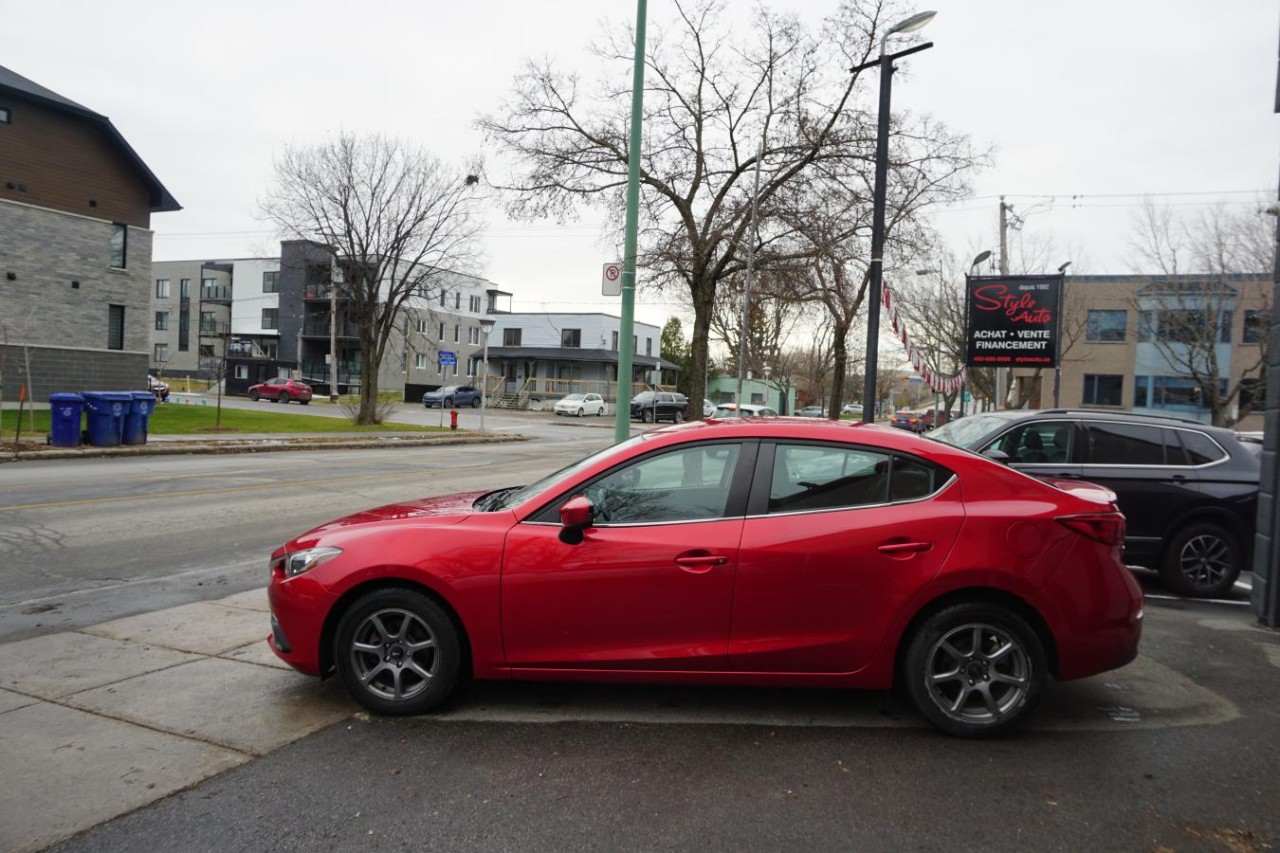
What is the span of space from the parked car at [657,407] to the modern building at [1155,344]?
63.6ft

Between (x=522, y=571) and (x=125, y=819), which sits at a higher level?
(x=522, y=571)

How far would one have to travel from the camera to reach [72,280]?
31.5 m

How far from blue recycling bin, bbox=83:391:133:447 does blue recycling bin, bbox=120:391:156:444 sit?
17 centimetres

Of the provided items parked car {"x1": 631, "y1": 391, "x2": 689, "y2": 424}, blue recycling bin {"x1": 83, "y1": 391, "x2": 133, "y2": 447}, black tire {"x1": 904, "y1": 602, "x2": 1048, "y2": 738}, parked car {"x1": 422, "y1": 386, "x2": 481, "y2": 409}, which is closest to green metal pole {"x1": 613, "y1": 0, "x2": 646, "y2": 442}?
black tire {"x1": 904, "y1": 602, "x2": 1048, "y2": 738}

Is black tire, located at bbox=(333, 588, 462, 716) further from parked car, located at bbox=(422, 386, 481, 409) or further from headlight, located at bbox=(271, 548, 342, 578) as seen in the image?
parked car, located at bbox=(422, 386, 481, 409)

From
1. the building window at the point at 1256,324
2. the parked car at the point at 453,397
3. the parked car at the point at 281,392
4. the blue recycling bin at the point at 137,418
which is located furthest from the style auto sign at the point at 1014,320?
the parked car at the point at 281,392

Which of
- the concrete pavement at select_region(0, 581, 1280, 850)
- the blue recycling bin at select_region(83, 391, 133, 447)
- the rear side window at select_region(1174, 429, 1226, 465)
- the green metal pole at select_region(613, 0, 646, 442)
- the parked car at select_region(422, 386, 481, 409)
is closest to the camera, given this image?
the concrete pavement at select_region(0, 581, 1280, 850)

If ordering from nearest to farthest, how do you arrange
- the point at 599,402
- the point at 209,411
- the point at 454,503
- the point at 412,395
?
the point at 454,503, the point at 209,411, the point at 599,402, the point at 412,395

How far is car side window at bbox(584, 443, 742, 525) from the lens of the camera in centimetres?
426

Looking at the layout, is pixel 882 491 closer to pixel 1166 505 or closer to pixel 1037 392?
pixel 1166 505

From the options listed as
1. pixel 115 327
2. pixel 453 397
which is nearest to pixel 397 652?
pixel 115 327

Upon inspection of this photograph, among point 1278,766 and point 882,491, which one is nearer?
point 1278,766


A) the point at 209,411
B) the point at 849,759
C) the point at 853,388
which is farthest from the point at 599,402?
the point at 849,759

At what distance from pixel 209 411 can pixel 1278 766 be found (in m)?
36.7
